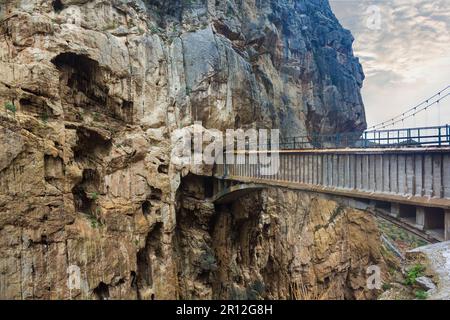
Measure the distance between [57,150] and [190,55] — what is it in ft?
30.4

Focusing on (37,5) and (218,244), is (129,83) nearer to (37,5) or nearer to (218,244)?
(37,5)

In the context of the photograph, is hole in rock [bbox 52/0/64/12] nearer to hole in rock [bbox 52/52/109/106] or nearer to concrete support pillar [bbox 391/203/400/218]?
hole in rock [bbox 52/52/109/106]

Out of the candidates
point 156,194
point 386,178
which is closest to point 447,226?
point 386,178

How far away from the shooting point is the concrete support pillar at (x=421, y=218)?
26.7 ft

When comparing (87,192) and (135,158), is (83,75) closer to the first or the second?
(135,158)

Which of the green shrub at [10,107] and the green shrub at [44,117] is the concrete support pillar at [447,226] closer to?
the green shrub at [44,117]

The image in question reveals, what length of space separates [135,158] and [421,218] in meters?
11.9

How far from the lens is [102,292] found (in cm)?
1231

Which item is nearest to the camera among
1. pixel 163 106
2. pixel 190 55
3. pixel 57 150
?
pixel 57 150

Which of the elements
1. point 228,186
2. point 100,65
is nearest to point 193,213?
point 228,186

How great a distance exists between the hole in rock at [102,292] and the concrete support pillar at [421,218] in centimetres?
1229

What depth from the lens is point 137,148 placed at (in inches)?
547

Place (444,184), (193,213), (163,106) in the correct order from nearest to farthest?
(444,184) < (163,106) < (193,213)

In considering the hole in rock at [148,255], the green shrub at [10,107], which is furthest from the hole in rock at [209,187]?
the green shrub at [10,107]
